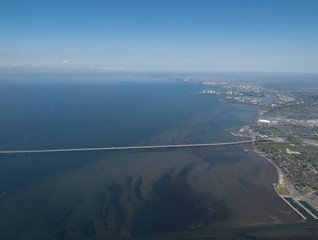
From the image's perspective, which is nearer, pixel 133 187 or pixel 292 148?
pixel 133 187

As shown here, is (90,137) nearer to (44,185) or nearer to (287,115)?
(44,185)

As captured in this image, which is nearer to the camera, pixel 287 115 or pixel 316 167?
pixel 316 167

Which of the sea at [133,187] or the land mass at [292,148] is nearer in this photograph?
the sea at [133,187]

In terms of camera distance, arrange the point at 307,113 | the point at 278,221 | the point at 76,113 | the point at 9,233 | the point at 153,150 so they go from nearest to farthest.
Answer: the point at 9,233
the point at 278,221
the point at 153,150
the point at 76,113
the point at 307,113

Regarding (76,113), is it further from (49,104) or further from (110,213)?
(110,213)

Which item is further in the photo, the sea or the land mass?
the land mass

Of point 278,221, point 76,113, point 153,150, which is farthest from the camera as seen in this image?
point 76,113

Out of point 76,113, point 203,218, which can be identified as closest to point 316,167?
point 203,218

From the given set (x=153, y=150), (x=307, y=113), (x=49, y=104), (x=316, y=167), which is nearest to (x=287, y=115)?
(x=307, y=113)

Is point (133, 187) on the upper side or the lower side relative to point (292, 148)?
lower
